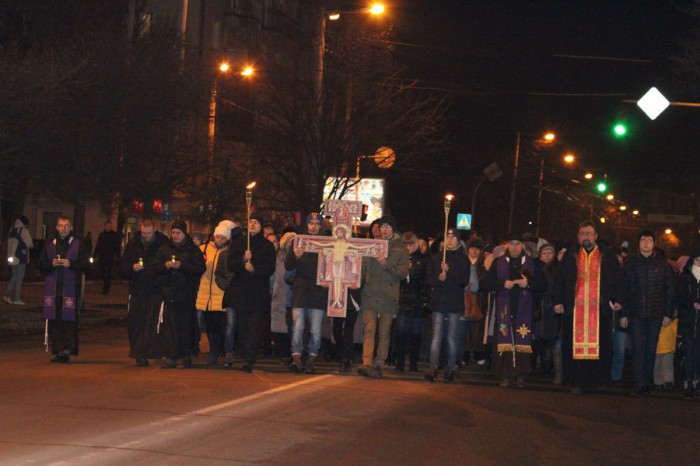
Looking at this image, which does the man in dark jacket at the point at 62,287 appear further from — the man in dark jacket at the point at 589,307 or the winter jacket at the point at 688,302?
the winter jacket at the point at 688,302

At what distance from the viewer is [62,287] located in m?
15.5

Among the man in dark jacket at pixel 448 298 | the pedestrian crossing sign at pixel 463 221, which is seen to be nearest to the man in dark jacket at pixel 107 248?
the pedestrian crossing sign at pixel 463 221

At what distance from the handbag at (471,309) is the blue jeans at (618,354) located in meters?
1.92

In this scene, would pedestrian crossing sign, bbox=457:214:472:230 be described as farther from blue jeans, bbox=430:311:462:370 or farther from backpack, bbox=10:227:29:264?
blue jeans, bbox=430:311:462:370

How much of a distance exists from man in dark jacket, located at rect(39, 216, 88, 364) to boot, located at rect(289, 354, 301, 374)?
283cm

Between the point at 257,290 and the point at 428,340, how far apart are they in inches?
148

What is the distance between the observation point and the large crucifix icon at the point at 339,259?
605 inches

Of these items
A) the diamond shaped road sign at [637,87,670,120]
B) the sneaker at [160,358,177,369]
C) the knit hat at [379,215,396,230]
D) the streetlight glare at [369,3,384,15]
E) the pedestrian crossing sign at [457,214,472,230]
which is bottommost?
the sneaker at [160,358,177,369]

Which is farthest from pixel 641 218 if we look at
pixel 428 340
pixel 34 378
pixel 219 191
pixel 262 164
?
pixel 34 378

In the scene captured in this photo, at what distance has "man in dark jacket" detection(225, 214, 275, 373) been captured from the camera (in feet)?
50.4

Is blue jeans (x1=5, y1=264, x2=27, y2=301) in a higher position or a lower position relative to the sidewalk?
higher

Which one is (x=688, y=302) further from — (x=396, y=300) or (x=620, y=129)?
(x=620, y=129)

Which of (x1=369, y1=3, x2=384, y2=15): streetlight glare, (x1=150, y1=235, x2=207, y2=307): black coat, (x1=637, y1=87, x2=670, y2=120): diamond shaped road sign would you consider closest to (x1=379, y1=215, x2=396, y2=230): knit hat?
(x1=150, y1=235, x2=207, y2=307): black coat

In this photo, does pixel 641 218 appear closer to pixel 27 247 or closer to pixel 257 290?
pixel 27 247
